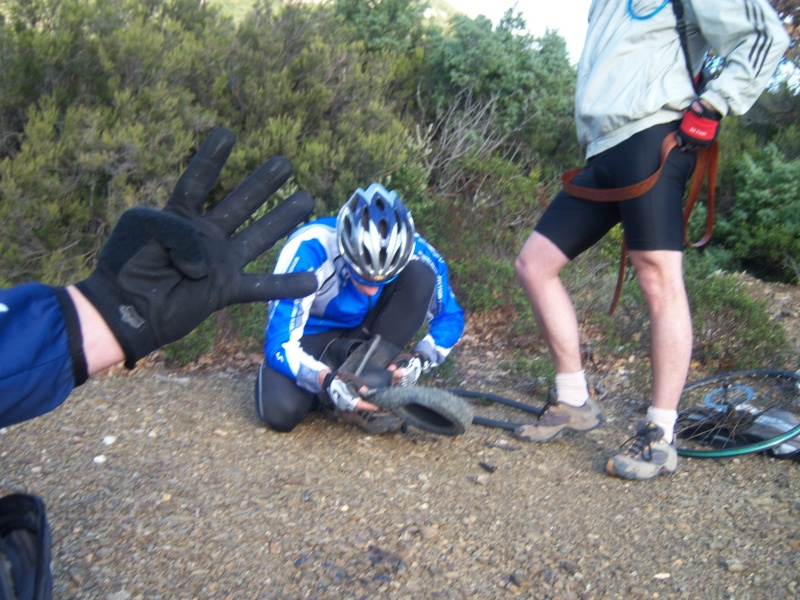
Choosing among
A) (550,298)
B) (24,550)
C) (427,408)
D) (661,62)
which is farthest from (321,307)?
(24,550)

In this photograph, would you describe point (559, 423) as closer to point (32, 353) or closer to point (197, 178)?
point (197, 178)

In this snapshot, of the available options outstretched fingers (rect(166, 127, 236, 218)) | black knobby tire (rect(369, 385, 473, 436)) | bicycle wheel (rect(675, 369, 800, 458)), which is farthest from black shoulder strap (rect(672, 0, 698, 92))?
outstretched fingers (rect(166, 127, 236, 218))

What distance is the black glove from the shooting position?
5.12 ft

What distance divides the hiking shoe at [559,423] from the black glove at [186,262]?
2.25 meters

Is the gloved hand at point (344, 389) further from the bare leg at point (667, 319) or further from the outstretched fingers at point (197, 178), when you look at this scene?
the outstretched fingers at point (197, 178)

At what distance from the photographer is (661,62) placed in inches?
130

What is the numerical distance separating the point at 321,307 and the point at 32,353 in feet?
8.49

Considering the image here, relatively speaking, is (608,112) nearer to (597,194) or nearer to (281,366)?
(597,194)

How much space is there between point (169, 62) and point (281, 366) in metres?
3.49

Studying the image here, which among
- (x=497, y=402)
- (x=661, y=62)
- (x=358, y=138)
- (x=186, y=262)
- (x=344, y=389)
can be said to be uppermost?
(x=661, y=62)

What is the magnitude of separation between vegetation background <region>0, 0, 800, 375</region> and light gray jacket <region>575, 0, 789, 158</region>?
1.85 m

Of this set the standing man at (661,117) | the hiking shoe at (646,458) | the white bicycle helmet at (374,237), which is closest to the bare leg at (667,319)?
the standing man at (661,117)

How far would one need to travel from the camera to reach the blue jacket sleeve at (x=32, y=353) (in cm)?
142

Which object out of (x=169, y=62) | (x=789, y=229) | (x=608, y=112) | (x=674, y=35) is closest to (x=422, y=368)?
(x=608, y=112)
